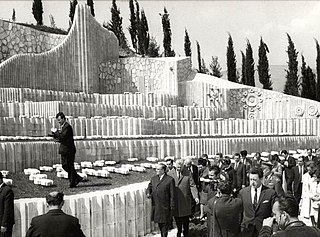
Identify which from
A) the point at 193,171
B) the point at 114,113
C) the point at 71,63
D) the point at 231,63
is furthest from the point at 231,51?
the point at 193,171

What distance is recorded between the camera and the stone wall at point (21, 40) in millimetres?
25125

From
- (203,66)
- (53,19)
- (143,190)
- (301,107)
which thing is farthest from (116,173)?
(203,66)

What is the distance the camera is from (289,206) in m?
3.97

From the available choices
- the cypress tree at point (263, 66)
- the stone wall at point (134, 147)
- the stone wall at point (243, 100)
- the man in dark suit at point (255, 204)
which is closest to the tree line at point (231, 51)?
the cypress tree at point (263, 66)

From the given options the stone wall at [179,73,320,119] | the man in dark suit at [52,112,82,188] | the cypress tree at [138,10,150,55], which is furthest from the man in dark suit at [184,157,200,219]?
the cypress tree at [138,10,150,55]

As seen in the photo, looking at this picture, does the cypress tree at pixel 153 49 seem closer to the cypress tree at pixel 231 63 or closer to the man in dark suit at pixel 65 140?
the cypress tree at pixel 231 63

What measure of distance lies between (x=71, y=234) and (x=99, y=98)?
17.8m

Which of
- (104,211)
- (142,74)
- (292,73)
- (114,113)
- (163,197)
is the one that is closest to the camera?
(104,211)

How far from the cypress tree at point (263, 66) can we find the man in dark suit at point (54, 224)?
33.3 m

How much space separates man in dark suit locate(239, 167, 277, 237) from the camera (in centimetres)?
599

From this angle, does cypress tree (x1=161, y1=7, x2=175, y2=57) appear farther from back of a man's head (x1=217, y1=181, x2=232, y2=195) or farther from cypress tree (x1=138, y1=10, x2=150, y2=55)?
back of a man's head (x1=217, y1=181, x2=232, y2=195)

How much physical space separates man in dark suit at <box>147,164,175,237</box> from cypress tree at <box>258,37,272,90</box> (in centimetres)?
2970

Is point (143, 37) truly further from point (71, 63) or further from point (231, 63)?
point (71, 63)

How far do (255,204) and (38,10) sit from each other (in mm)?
33841
